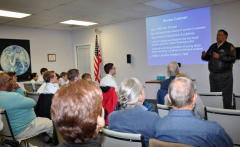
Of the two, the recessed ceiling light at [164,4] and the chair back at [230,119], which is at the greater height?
the recessed ceiling light at [164,4]

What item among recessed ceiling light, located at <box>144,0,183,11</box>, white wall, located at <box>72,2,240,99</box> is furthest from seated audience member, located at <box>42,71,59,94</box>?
white wall, located at <box>72,2,240,99</box>

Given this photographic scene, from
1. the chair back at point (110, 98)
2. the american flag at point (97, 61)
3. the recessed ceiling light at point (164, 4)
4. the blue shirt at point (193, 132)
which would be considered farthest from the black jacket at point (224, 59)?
the american flag at point (97, 61)

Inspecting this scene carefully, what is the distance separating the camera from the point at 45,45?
7.67 m

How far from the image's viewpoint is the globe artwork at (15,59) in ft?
21.2

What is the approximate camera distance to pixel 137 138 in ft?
4.33

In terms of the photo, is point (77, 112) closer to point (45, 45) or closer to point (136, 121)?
point (136, 121)

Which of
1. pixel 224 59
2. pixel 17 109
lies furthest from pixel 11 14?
pixel 224 59

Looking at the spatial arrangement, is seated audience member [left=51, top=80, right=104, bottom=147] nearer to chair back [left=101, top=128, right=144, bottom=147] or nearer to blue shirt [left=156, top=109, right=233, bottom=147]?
chair back [left=101, top=128, right=144, bottom=147]

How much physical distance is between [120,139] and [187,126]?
0.49 metres

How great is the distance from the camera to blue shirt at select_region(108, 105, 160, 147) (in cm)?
155

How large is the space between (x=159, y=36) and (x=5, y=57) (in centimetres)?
532

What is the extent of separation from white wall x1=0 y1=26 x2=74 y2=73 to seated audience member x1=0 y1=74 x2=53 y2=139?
16.0ft

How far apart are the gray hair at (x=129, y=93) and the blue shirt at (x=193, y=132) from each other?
→ 551 millimetres

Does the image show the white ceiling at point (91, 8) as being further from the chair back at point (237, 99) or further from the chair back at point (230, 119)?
the chair back at point (230, 119)
